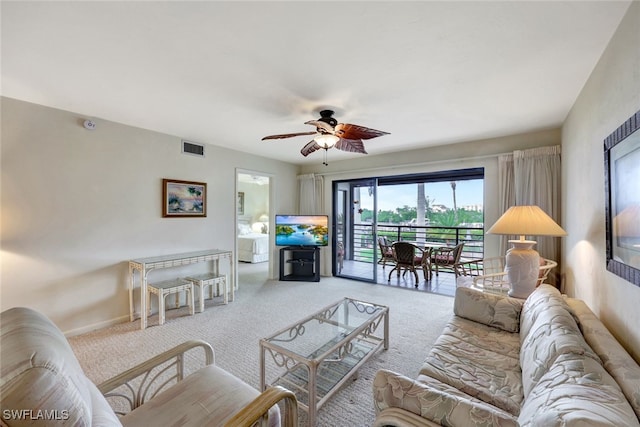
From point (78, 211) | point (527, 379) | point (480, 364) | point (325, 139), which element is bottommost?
point (480, 364)

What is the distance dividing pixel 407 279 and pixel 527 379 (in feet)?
13.3

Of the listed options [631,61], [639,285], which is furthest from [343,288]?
Result: [631,61]

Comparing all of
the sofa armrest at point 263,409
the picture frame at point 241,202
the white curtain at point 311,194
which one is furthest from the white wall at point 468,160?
the picture frame at point 241,202

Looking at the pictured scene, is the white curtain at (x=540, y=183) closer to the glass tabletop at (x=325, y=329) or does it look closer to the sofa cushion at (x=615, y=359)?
the sofa cushion at (x=615, y=359)

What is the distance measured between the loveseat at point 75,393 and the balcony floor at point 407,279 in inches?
151

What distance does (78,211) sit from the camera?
283 cm

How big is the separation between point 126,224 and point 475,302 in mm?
3833

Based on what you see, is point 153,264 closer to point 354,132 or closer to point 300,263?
point 300,263

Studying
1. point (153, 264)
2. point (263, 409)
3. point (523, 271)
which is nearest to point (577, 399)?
point (263, 409)

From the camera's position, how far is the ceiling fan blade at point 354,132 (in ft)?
7.92

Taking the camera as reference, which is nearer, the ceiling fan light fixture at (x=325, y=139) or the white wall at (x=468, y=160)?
the ceiling fan light fixture at (x=325, y=139)

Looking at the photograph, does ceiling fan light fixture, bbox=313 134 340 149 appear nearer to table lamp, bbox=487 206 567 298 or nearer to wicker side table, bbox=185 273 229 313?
table lamp, bbox=487 206 567 298

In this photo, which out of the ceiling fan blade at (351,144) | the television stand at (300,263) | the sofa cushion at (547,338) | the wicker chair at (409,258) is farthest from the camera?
the television stand at (300,263)

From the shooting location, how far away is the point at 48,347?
0.75 meters
